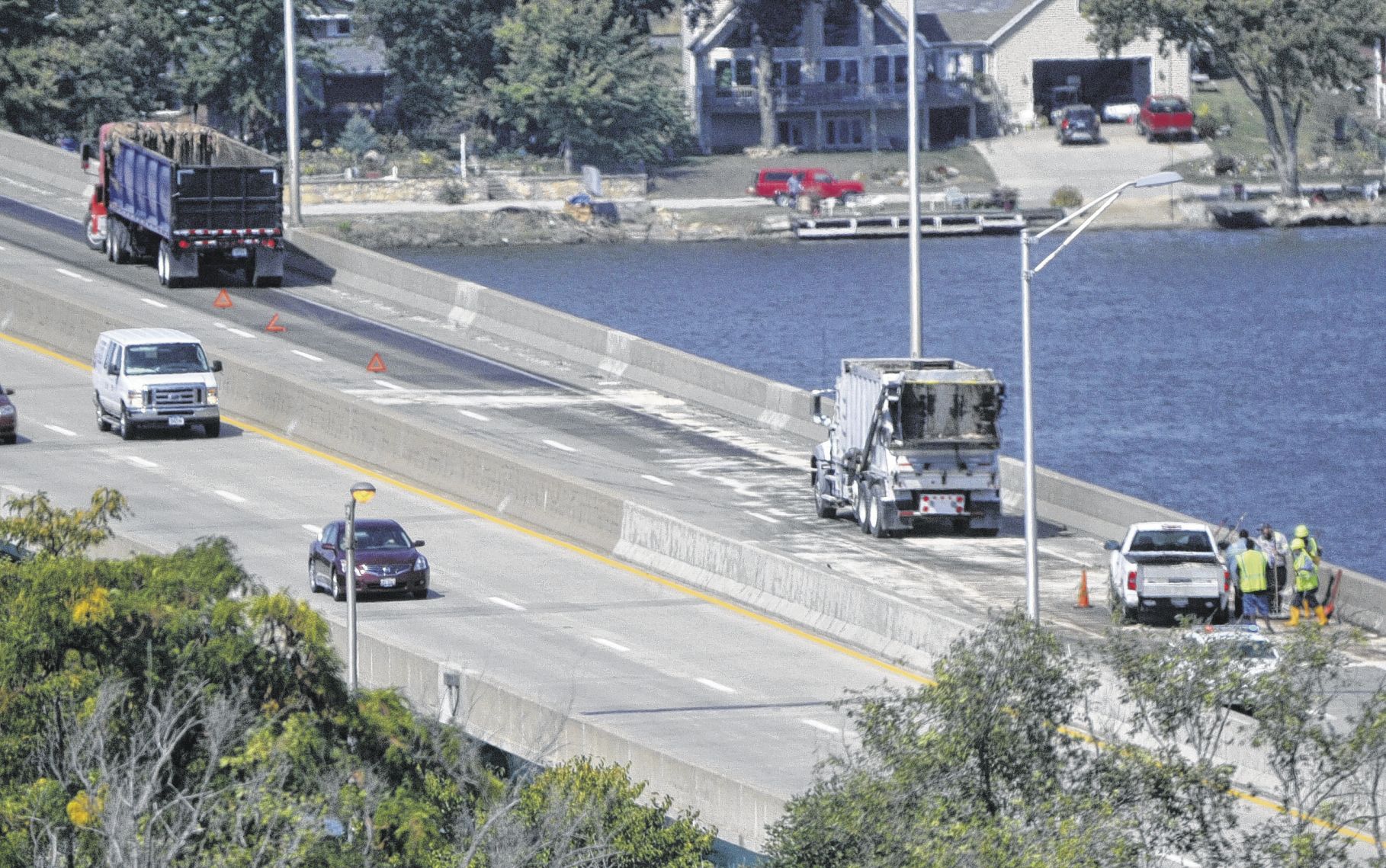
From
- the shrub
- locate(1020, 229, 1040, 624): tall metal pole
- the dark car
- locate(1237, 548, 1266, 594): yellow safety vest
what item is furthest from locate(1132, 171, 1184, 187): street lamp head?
the shrub

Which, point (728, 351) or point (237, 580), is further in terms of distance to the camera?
point (728, 351)

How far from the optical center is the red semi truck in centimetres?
5938

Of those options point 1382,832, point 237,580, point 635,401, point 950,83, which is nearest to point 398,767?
point 237,580

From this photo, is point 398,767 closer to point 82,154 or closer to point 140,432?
point 140,432

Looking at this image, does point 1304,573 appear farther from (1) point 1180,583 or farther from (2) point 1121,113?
(2) point 1121,113

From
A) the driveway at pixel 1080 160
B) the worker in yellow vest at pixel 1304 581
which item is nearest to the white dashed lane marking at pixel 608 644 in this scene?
the worker in yellow vest at pixel 1304 581

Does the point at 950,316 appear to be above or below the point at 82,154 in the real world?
below

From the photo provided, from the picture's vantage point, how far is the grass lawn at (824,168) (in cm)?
12700

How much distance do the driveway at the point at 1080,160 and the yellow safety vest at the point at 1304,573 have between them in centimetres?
8368

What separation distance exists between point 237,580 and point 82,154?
4469 centimetres

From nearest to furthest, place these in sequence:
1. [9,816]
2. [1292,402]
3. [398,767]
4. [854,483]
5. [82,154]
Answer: [9,816], [398,767], [854,483], [82,154], [1292,402]

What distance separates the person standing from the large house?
306ft

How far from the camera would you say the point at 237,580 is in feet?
88.3

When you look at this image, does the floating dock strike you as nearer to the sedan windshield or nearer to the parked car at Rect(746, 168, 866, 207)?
the parked car at Rect(746, 168, 866, 207)
